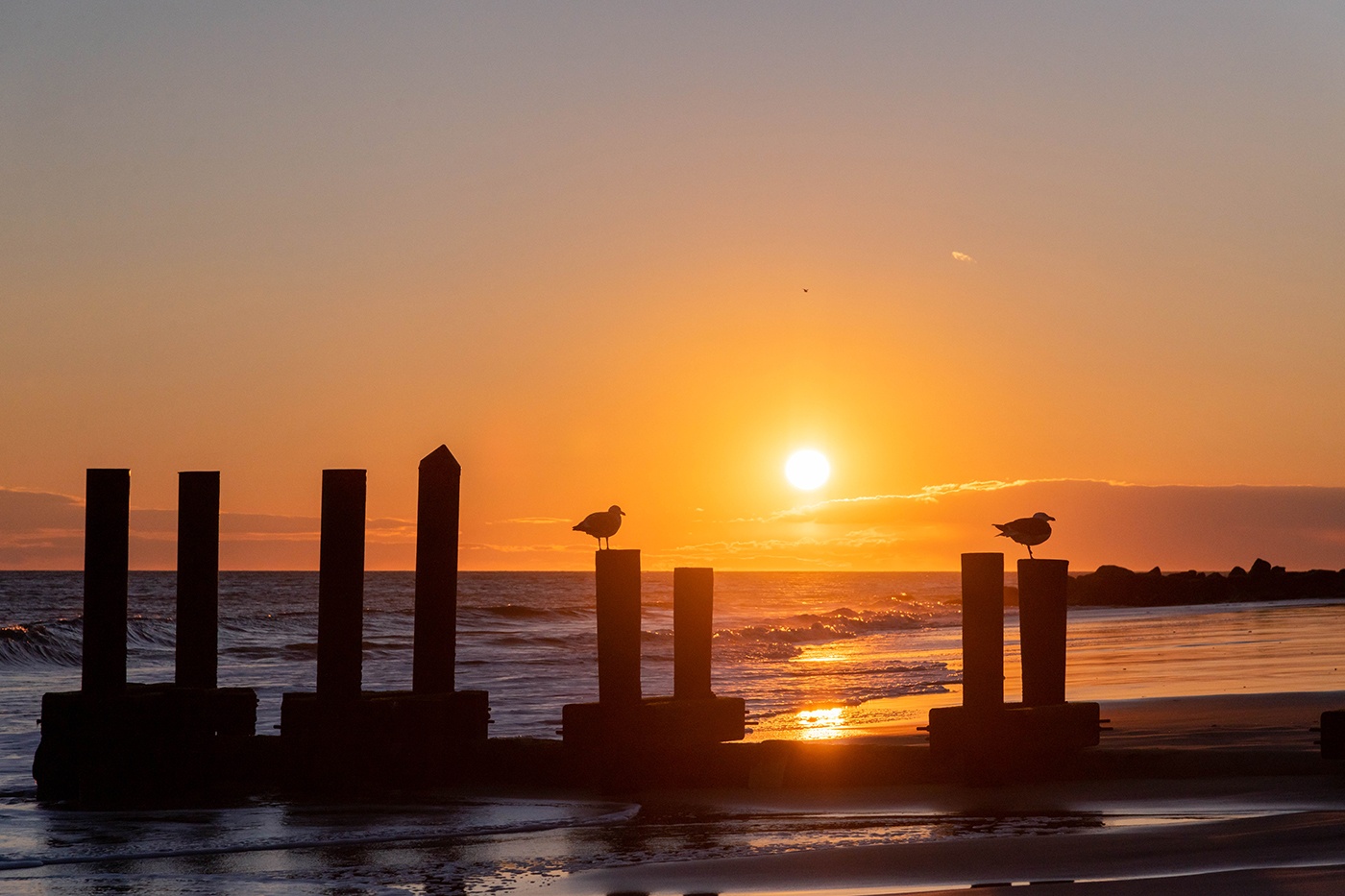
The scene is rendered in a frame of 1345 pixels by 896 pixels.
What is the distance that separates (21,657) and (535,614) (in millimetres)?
24030

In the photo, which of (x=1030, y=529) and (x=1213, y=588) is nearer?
(x=1030, y=529)

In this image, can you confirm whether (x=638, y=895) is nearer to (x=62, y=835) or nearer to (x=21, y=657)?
(x=62, y=835)

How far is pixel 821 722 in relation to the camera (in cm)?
1652

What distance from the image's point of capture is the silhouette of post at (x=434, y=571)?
11070 millimetres

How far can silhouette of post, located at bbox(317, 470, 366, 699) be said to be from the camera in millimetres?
10625

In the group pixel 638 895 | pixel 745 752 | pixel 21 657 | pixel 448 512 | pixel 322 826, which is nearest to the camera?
pixel 638 895

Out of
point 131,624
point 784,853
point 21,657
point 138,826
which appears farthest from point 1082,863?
point 131,624

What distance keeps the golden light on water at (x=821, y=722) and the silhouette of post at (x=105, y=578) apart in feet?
23.5

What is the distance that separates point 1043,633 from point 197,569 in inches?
282

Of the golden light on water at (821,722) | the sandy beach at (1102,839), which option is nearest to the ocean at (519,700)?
the golden light on water at (821,722)

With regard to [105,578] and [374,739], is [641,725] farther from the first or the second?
[105,578]

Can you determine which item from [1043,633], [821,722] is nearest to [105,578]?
[1043,633]

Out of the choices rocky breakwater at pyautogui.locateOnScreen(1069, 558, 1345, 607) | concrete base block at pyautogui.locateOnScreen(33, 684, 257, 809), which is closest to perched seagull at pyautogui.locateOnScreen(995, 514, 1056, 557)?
concrete base block at pyautogui.locateOnScreen(33, 684, 257, 809)

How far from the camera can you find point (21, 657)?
31281 millimetres
